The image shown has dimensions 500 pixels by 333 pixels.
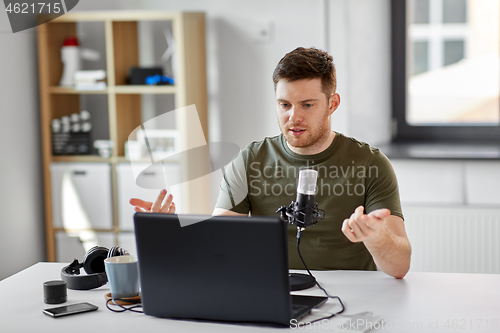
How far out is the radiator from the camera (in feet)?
9.22

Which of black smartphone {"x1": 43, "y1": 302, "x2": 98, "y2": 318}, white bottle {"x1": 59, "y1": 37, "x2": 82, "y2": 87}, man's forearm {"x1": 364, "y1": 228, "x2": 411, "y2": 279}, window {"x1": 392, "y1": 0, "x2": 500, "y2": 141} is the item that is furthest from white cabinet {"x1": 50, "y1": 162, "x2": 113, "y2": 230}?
man's forearm {"x1": 364, "y1": 228, "x2": 411, "y2": 279}

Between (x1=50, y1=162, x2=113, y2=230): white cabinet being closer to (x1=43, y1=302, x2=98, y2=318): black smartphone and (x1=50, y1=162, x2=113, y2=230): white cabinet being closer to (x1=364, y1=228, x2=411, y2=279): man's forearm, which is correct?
(x1=43, y1=302, x2=98, y2=318): black smartphone

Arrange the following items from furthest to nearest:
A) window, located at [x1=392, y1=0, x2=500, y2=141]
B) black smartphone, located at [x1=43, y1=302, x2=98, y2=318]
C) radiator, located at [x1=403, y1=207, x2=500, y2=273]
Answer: window, located at [x1=392, y1=0, x2=500, y2=141]
radiator, located at [x1=403, y1=207, x2=500, y2=273]
black smartphone, located at [x1=43, y1=302, x2=98, y2=318]

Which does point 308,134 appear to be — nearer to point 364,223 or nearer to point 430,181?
point 364,223

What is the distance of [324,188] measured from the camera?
5.91 feet

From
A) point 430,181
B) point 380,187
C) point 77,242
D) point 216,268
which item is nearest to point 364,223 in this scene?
point 216,268

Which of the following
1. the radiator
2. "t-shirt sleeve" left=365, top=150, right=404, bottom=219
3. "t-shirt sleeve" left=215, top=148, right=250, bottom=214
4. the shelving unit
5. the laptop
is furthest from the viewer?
the shelving unit

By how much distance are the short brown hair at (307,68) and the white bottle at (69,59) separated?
1.84 meters

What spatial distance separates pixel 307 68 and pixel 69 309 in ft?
3.37

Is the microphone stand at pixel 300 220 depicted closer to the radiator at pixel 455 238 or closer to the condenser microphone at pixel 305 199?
the condenser microphone at pixel 305 199

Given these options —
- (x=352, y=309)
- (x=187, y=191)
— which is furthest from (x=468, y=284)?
(x=187, y=191)

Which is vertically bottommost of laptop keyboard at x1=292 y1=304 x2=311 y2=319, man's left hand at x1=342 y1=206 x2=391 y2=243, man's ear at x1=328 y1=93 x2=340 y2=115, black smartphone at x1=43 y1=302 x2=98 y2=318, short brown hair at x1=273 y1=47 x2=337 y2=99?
black smartphone at x1=43 y1=302 x2=98 y2=318

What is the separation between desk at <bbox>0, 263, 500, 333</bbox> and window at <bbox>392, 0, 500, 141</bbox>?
2.06m

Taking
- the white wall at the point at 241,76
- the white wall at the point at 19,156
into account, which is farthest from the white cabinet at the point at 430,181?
the white wall at the point at 19,156
